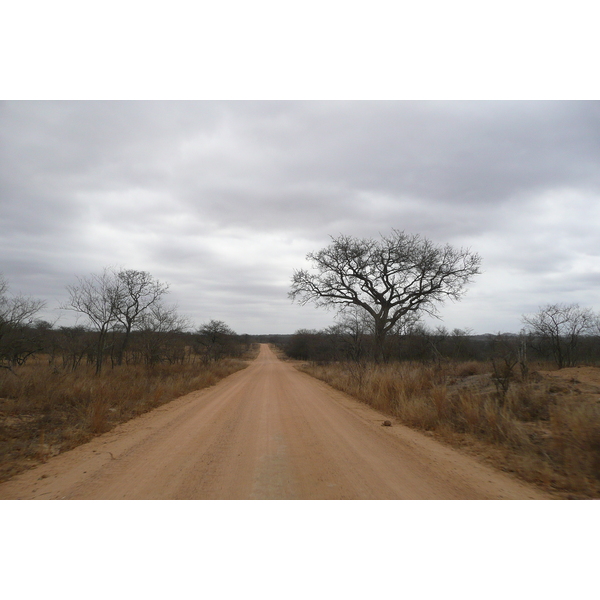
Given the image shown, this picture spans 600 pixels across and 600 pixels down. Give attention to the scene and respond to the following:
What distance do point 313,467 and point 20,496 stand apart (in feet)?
12.4

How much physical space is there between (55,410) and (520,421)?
10930 mm

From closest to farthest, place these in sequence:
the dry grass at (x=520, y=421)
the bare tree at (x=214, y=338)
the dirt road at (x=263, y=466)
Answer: the dirt road at (x=263, y=466)
the dry grass at (x=520, y=421)
the bare tree at (x=214, y=338)

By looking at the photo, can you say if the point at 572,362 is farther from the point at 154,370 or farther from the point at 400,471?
the point at 154,370

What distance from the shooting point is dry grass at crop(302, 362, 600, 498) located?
463 cm

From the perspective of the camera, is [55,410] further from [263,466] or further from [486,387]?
[486,387]

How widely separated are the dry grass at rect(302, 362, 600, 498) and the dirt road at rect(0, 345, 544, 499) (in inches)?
18.7

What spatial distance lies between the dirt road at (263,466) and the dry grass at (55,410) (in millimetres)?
405

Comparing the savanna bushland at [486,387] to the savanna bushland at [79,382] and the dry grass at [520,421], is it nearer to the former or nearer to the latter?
the dry grass at [520,421]

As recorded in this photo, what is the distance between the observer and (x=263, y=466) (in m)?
5.12

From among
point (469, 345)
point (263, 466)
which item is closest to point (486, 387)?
point (263, 466)

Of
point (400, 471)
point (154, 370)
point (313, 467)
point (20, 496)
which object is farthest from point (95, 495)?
point (154, 370)

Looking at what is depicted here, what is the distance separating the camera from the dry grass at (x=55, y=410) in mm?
5980

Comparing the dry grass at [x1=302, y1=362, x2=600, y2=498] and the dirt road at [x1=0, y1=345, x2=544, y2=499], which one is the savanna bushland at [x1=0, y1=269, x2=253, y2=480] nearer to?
the dirt road at [x1=0, y1=345, x2=544, y2=499]

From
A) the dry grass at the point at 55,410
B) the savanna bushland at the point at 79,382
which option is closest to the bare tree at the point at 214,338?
the savanna bushland at the point at 79,382
